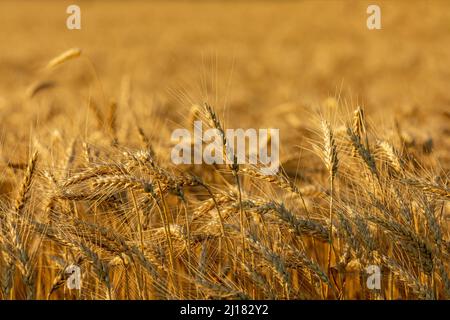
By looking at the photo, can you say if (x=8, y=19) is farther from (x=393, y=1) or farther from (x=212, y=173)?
(x=212, y=173)

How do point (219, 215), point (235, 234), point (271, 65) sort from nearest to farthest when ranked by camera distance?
point (219, 215) → point (235, 234) → point (271, 65)

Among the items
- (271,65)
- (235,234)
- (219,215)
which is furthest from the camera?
(271,65)

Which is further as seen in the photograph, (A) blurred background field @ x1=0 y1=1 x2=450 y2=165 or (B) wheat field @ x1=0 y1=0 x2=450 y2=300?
(A) blurred background field @ x1=0 y1=1 x2=450 y2=165

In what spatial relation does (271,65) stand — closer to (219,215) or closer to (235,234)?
(235,234)

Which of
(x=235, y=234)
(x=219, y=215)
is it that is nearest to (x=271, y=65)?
(x=235, y=234)

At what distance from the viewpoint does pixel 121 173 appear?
2.31 m

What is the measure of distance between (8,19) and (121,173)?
38.0 m

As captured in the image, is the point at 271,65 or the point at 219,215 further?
the point at 271,65

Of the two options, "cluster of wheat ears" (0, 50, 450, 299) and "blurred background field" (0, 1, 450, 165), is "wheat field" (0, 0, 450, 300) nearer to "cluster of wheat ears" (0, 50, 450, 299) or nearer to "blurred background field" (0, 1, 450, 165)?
"cluster of wheat ears" (0, 50, 450, 299)

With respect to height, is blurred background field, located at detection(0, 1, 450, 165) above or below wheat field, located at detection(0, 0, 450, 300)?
above

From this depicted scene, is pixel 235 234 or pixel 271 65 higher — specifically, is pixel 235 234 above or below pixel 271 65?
below

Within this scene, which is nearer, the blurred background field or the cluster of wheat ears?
the cluster of wheat ears

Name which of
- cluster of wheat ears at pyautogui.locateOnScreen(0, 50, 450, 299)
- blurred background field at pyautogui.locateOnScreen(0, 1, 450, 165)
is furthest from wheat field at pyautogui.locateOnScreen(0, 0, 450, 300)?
blurred background field at pyautogui.locateOnScreen(0, 1, 450, 165)
